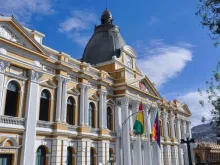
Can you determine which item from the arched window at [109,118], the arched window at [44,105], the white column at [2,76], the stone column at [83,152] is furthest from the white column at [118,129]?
the white column at [2,76]

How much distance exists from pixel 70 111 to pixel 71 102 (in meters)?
0.74

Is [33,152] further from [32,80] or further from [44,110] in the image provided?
[32,80]

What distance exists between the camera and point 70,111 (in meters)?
19.4

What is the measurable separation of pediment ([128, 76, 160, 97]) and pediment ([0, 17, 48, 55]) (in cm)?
1168

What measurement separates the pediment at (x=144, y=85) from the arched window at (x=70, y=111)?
294 inches

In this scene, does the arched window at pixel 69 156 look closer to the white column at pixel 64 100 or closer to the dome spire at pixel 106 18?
the white column at pixel 64 100

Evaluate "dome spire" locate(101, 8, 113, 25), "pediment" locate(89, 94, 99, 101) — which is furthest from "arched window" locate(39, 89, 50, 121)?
"dome spire" locate(101, 8, 113, 25)

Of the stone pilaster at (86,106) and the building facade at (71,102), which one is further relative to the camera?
the stone pilaster at (86,106)

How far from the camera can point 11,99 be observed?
14.8 m

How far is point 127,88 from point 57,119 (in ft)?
31.4

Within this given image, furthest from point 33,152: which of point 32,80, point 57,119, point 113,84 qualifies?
point 113,84

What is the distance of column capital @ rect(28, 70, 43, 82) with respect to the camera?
15711 millimetres

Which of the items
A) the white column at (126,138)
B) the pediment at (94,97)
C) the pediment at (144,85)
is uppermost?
the pediment at (144,85)

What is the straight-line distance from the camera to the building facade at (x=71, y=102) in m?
14.5
